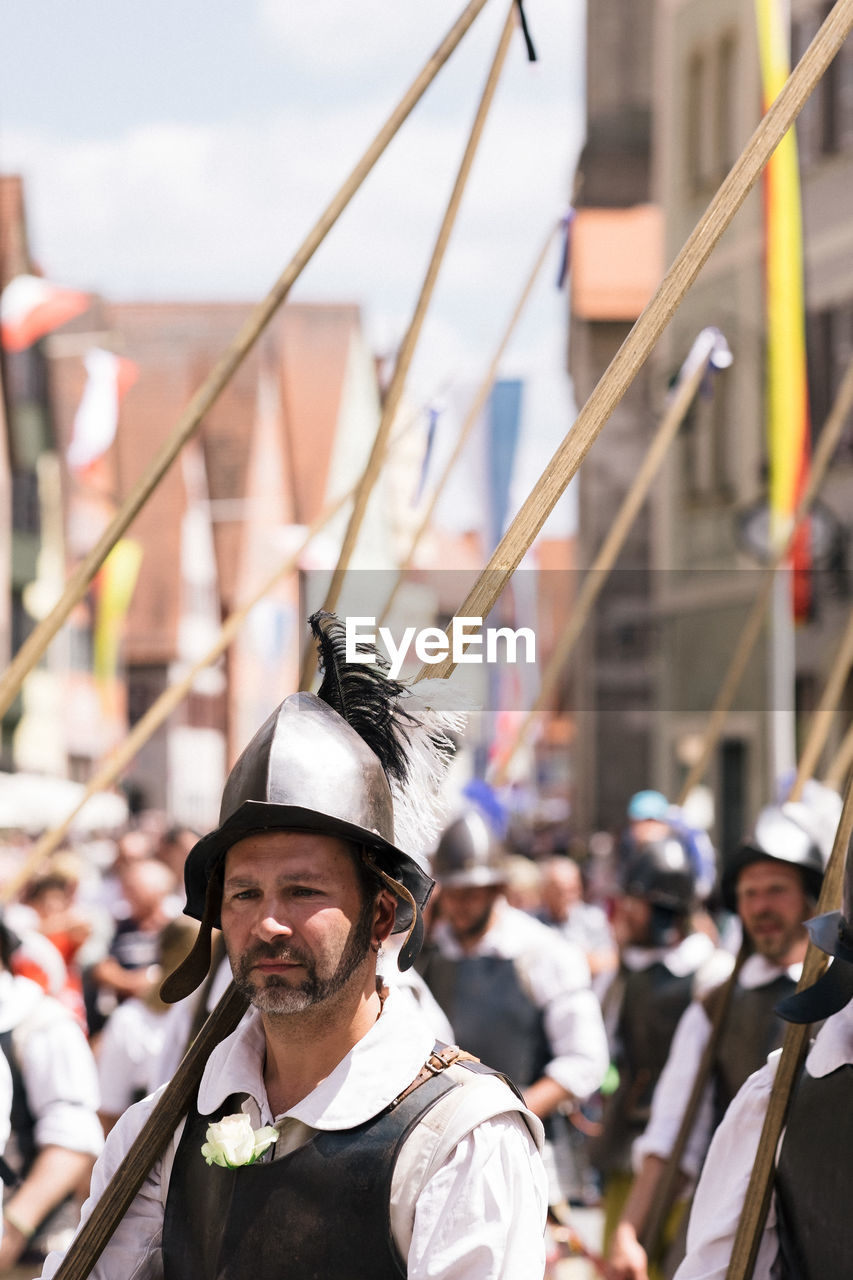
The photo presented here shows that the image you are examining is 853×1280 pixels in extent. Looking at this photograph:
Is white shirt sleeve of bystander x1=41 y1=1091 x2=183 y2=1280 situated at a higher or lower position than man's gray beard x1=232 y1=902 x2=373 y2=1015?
lower

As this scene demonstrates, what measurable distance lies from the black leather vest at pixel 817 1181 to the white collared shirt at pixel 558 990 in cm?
362

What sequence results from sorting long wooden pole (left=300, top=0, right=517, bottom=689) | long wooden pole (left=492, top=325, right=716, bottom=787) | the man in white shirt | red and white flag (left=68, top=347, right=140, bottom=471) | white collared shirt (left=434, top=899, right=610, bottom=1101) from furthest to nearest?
red and white flag (left=68, top=347, right=140, bottom=471) → long wooden pole (left=492, top=325, right=716, bottom=787) → white collared shirt (left=434, top=899, right=610, bottom=1101) → the man in white shirt → long wooden pole (left=300, top=0, right=517, bottom=689)

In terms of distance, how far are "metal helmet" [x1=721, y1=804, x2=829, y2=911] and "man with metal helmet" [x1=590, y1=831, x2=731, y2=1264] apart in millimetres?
1691

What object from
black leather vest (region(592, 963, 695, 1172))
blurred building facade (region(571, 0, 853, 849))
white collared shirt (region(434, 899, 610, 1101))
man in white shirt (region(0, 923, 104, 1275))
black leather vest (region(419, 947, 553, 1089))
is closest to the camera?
man in white shirt (region(0, 923, 104, 1275))

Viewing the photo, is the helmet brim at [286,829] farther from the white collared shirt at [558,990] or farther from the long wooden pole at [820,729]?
the white collared shirt at [558,990]

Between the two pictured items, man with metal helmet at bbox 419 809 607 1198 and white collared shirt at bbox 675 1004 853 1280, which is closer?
white collared shirt at bbox 675 1004 853 1280

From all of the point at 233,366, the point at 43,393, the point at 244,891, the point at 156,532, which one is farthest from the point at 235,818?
the point at 156,532

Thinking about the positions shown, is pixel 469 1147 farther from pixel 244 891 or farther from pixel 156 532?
pixel 156 532

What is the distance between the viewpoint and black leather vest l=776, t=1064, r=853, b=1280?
119 inches

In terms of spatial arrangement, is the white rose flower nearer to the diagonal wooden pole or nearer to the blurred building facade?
the diagonal wooden pole

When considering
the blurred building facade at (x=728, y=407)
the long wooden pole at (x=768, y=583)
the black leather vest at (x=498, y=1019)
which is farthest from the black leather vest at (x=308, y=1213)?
the blurred building facade at (x=728, y=407)

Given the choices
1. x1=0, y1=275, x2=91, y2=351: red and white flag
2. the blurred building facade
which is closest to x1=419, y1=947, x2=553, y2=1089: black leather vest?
x1=0, y1=275, x2=91, y2=351: red and white flag

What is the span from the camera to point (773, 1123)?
3211mm

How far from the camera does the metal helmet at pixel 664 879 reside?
784 centimetres
